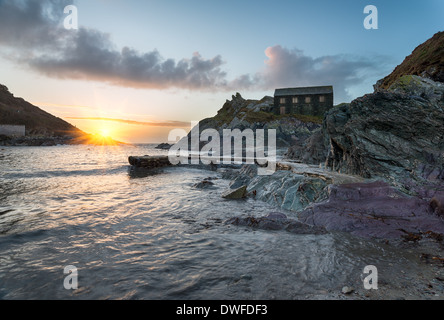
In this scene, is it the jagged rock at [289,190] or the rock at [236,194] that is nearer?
the jagged rock at [289,190]

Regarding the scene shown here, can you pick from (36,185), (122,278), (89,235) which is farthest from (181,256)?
(36,185)

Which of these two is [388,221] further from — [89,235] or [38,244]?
[38,244]

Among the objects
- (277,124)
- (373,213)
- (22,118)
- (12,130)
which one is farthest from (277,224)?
(22,118)

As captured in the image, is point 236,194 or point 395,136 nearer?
point 395,136

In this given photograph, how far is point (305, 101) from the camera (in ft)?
247

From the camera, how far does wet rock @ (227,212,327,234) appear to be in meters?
7.17

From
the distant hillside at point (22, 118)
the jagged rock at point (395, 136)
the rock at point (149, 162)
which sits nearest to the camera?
the jagged rock at point (395, 136)

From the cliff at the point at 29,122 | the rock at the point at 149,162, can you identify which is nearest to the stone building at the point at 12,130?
the cliff at the point at 29,122

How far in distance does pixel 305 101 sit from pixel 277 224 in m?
75.7

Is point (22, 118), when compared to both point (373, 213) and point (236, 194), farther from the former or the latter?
point (373, 213)

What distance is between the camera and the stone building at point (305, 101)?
73.6 meters

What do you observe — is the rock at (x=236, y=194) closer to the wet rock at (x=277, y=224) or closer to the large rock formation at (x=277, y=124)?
the wet rock at (x=277, y=224)

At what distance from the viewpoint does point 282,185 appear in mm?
11641

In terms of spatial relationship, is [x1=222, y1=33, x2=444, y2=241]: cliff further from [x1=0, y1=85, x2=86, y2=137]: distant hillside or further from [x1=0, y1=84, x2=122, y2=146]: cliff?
[x1=0, y1=85, x2=86, y2=137]: distant hillside
